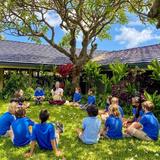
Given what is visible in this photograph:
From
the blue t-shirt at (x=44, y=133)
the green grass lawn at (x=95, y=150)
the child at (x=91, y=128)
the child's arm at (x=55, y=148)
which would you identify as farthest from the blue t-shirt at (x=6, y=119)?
the child at (x=91, y=128)

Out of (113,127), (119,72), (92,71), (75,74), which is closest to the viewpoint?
(113,127)

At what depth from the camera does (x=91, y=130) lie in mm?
9258

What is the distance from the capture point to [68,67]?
912 inches

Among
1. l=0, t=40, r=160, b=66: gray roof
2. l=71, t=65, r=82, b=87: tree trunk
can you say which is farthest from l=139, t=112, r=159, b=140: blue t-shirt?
l=71, t=65, r=82, b=87: tree trunk

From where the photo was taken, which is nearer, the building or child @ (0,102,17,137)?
child @ (0,102,17,137)

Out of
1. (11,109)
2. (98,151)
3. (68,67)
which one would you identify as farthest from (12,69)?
(98,151)

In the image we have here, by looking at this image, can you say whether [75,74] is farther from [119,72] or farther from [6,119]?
[6,119]

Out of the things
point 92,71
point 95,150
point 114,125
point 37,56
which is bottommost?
point 95,150

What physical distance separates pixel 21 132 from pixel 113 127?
2.57 metres

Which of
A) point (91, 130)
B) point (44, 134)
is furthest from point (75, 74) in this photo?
point (44, 134)

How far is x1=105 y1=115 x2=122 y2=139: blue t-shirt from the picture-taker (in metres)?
9.77

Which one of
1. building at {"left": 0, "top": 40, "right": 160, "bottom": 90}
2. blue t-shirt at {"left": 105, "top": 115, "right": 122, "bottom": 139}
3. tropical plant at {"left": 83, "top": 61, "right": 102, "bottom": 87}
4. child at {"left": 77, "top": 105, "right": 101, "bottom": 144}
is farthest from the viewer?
building at {"left": 0, "top": 40, "right": 160, "bottom": 90}

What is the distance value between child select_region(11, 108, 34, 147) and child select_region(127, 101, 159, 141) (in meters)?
2.98

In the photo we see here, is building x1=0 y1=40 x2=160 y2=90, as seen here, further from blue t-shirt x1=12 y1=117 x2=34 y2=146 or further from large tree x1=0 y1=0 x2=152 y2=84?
blue t-shirt x1=12 y1=117 x2=34 y2=146
